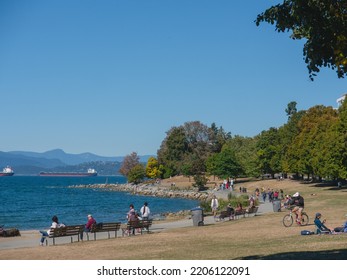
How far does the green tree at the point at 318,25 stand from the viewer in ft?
34.4

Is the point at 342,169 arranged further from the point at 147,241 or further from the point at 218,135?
the point at 218,135

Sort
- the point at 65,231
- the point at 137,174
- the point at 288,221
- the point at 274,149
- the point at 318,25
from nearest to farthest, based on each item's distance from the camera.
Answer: the point at 318,25 < the point at 65,231 < the point at 288,221 < the point at 274,149 < the point at 137,174

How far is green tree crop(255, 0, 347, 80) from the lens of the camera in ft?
34.4

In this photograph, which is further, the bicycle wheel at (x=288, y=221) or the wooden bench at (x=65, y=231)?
the bicycle wheel at (x=288, y=221)

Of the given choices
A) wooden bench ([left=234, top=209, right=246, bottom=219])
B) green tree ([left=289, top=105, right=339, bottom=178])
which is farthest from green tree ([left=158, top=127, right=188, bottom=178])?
wooden bench ([left=234, top=209, right=246, bottom=219])

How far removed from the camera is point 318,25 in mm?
10852

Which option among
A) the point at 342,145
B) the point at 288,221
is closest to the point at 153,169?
the point at 342,145

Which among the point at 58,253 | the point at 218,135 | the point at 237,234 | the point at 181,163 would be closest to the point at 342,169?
the point at 237,234

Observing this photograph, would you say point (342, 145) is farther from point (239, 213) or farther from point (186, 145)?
point (186, 145)

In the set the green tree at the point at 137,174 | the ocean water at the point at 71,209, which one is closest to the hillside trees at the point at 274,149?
the green tree at the point at 137,174

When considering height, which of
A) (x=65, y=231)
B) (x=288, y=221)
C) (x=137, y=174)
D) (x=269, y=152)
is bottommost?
(x=65, y=231)

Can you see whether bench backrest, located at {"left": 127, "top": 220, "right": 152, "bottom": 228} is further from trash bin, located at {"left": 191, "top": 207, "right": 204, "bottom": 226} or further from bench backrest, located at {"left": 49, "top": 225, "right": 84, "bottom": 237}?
trash bin, located at {"left": 191, "top": 207, "right": 204, "bottom": 226}

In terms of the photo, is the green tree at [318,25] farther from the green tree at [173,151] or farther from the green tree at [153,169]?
the green tree at [153,169]

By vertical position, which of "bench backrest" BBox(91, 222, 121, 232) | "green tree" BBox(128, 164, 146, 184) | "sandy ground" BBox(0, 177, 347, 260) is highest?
"green tree" BBox(128, 164, 146, 184)
